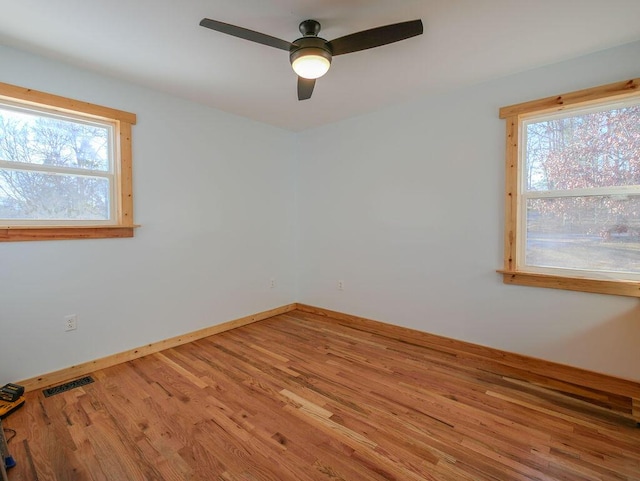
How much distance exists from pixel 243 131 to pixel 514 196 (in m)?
3.02

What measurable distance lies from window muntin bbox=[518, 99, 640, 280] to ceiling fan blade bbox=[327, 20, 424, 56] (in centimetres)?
162

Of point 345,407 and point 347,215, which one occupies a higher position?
point 347,215

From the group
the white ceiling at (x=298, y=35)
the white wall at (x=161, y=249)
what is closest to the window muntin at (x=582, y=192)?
the white ceiling at (x=298, y=35)

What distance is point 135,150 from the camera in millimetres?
2834

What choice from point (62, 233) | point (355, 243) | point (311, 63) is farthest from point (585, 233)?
point (62, 233)

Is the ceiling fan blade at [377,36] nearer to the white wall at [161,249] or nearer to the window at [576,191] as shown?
the window at [576,191]

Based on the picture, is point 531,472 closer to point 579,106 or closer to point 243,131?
point 579,106

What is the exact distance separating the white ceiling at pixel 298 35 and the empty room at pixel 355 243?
19 millimetres

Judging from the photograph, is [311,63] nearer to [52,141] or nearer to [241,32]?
[241,32]

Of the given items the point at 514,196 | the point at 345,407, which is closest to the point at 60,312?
the point at 345,407

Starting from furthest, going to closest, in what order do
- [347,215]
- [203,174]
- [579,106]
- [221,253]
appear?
[347,215] < [221,253] < [203,174] < [579,106]

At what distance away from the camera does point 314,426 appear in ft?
6.26

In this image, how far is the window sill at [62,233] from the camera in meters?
2.23

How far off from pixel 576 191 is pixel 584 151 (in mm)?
320
